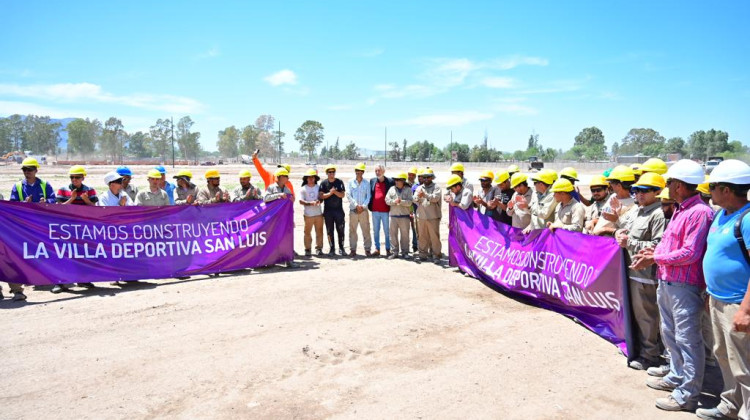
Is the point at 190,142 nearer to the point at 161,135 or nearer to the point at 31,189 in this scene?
the point at 161,135

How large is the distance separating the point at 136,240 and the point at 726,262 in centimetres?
809

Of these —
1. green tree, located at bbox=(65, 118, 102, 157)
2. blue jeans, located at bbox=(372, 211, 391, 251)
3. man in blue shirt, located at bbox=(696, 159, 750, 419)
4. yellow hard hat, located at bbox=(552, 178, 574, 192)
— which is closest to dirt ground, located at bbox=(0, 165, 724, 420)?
A: man in blue shirt, located at bbox=(696, 159, 750, 419)

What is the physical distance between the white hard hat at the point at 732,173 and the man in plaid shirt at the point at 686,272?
0.92ft

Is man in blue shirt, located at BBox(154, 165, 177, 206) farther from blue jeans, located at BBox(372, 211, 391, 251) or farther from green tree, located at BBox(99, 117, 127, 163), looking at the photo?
green tree, located at BBox(99, 117, 127, 163)

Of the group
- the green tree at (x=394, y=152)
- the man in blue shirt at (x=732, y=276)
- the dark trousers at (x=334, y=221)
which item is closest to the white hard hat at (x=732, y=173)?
the man in blue shirt at (x=732, y=276)

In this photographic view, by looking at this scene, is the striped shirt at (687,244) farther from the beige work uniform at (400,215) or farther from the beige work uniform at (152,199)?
the beige work uniform at (152,199)

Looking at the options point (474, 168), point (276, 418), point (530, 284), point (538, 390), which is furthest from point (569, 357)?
point (474, 168)

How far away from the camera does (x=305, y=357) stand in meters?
5.02

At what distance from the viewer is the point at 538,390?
427 cm

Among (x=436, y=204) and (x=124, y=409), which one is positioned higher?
(x=436, y=204)

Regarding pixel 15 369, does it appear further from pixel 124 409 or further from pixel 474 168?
pixel 474 168

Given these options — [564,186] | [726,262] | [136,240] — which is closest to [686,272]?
[726,262]

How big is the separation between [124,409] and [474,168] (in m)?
64.9

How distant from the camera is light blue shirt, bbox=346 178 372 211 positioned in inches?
404
